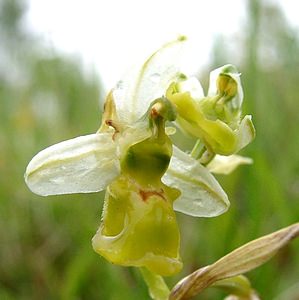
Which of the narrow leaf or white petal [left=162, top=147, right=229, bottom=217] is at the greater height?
white petal [left=162, top=147, right=229, bottom=217]

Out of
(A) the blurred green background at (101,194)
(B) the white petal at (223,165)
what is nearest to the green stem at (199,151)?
(B) the white petal at (223,165)

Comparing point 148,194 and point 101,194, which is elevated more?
point 148,194

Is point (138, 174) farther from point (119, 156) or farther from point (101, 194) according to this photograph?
point (101, 194)

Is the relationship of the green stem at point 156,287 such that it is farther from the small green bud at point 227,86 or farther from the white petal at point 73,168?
the small green bud at point 227,86

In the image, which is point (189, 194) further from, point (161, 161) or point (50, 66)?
point (50, 66)

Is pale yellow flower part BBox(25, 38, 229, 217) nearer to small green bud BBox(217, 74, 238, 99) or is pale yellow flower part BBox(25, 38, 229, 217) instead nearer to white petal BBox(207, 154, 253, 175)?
small green bud BBox(217, 74, 238, 99)

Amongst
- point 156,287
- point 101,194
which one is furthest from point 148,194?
point 101,194

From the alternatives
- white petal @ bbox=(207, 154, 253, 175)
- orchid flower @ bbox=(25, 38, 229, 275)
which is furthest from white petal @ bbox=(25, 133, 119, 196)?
white petal @ bbox=(207, 154, 253, 175)
